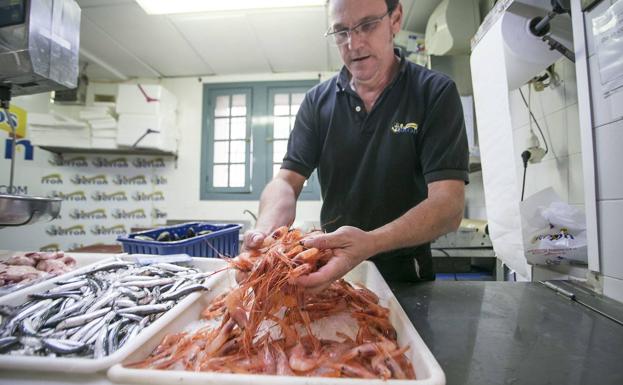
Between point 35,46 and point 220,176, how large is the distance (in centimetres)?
370

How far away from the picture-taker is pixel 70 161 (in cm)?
528

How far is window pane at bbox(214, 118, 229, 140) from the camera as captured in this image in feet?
17.9

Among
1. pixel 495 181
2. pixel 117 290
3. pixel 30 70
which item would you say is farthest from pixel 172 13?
pixel 495 181

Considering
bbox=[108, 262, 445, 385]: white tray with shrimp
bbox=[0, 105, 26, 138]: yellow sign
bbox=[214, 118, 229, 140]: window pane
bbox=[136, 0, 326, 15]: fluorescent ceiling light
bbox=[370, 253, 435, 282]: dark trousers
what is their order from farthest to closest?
bbox=[214, 118, 229, 140]: window pane → bbox=[0, 105, 26, 138]: yellow sign → bbox=[136, 0, 326, 15]: fluorescent ceiling light → bbox=[370, 253, 435, 282]: dark trousers → bbox=[108, 262, 445, 385]: white tray with shrimp

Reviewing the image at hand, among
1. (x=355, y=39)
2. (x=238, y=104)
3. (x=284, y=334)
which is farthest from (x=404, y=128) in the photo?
(x=238, y=104)

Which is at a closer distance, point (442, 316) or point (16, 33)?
point (442, 316)

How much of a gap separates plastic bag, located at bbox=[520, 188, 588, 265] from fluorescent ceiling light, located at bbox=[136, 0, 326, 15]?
9.66 ft

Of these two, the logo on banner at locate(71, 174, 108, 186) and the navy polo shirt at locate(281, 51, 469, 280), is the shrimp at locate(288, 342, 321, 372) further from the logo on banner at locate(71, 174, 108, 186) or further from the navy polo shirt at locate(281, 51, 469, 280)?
the logo on banner at locate(71, 174, 108, 186)

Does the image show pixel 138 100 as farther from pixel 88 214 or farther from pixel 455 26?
pixel 455 26

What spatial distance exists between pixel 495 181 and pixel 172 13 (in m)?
3.83

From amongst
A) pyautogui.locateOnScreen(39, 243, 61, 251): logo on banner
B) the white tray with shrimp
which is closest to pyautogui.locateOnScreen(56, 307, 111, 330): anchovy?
the white tray with shrimp

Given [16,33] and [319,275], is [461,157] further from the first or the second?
[16,33]

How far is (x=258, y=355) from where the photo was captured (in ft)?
2.63

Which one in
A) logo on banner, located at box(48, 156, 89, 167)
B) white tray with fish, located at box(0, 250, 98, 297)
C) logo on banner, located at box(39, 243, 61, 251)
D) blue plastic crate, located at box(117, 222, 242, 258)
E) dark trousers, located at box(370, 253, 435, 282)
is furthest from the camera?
logo on banner, located at box(48, 156, 89, 167)
